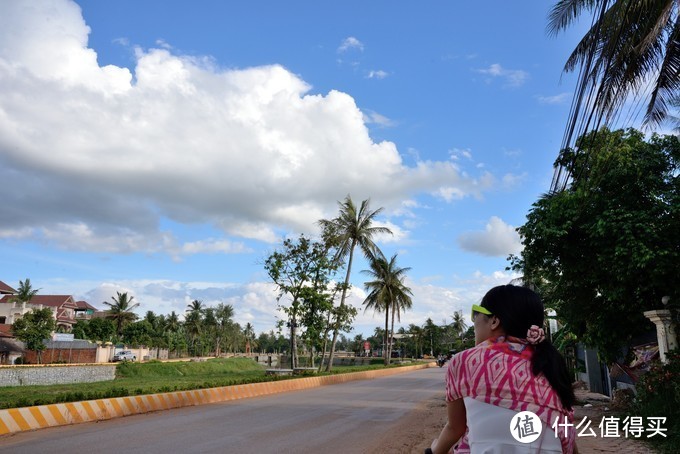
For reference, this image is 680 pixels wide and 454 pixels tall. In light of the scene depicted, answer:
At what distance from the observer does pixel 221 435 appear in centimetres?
826

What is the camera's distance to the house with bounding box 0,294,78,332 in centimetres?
5203

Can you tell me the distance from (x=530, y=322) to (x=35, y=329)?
159 feet

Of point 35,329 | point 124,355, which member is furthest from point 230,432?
point 124,355

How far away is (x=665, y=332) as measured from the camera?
9.48m

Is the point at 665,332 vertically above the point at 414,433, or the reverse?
the point at 665,332

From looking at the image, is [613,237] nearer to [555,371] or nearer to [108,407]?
[555,371]

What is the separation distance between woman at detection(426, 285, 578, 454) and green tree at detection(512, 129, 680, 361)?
8.18 m

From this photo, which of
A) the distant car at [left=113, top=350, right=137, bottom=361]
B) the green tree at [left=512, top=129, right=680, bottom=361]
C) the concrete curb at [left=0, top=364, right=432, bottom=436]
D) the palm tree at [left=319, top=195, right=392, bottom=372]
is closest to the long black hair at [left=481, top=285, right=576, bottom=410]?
the green tree at [left=512, top=129, right=680, bottom=361]

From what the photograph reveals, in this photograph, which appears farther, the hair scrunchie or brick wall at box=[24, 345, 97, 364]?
brick wall at box=[24, 345, 97, 364]

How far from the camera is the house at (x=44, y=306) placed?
5203 centimetres

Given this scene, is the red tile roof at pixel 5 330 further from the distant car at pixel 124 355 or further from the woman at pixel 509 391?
the woman at pixel 509 391

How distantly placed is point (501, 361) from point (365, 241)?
2692cm

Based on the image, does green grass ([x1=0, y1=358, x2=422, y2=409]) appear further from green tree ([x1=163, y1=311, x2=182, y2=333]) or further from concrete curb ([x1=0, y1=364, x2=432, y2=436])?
green tree ([x1=163, y1=311, x2=182, y2=333])

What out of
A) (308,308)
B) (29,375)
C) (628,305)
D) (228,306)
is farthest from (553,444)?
(228,306)
